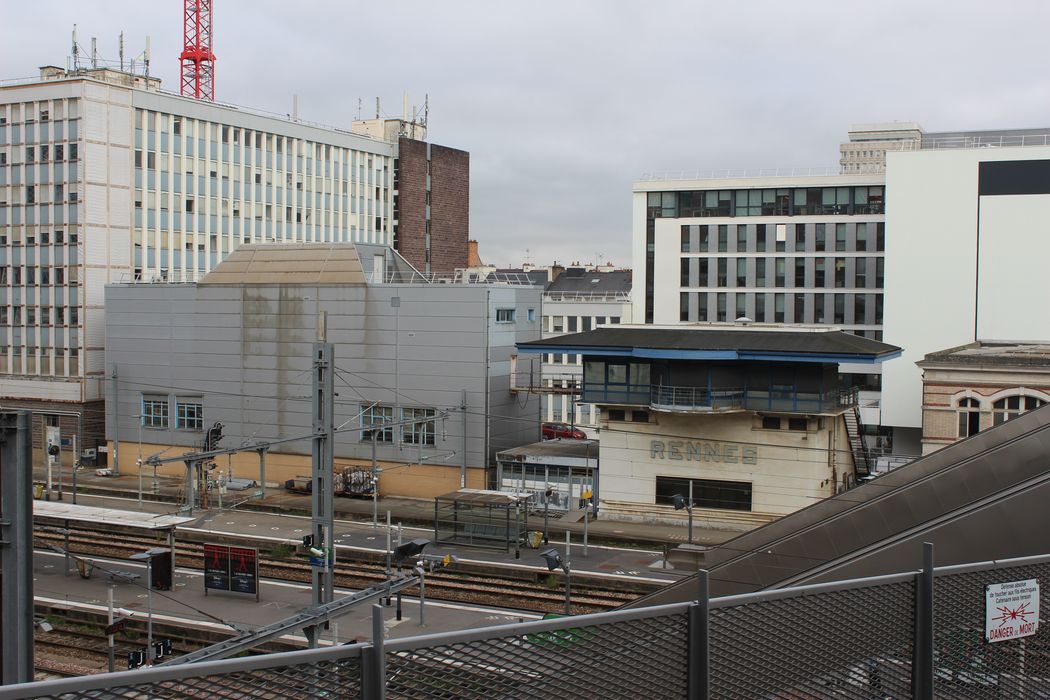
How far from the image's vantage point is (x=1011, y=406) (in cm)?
3644

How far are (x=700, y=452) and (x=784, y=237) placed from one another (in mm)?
24270

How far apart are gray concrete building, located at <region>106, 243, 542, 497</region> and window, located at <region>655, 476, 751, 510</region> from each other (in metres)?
7.87

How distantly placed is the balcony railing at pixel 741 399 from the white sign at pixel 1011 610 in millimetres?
27703

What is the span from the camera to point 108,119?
5069cm

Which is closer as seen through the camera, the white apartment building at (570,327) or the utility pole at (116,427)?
the utility pole at (116,427)

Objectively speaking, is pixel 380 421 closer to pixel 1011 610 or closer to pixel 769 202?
pixel 769 202

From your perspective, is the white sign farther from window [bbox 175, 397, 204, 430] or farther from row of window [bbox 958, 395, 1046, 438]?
window [bbox 175, 397, 204, 430]

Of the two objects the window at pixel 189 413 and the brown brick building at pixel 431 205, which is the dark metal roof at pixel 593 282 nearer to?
the brown brick building at pixel 431 205

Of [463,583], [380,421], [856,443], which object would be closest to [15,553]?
[463,583]

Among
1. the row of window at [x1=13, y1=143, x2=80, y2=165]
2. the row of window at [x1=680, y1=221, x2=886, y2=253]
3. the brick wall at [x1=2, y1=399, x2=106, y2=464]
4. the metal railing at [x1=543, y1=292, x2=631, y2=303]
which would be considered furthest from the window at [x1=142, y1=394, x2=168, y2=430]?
the row of window at [x1=680, y1=221, x2=886, y2=253]

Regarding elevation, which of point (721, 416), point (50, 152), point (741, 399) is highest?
point (50, 152)

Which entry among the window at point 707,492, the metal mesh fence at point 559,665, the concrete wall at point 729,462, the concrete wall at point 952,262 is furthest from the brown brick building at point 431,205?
the metal mesh fence at point 559,665

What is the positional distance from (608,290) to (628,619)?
66.0 m

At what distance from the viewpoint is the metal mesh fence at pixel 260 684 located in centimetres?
416
